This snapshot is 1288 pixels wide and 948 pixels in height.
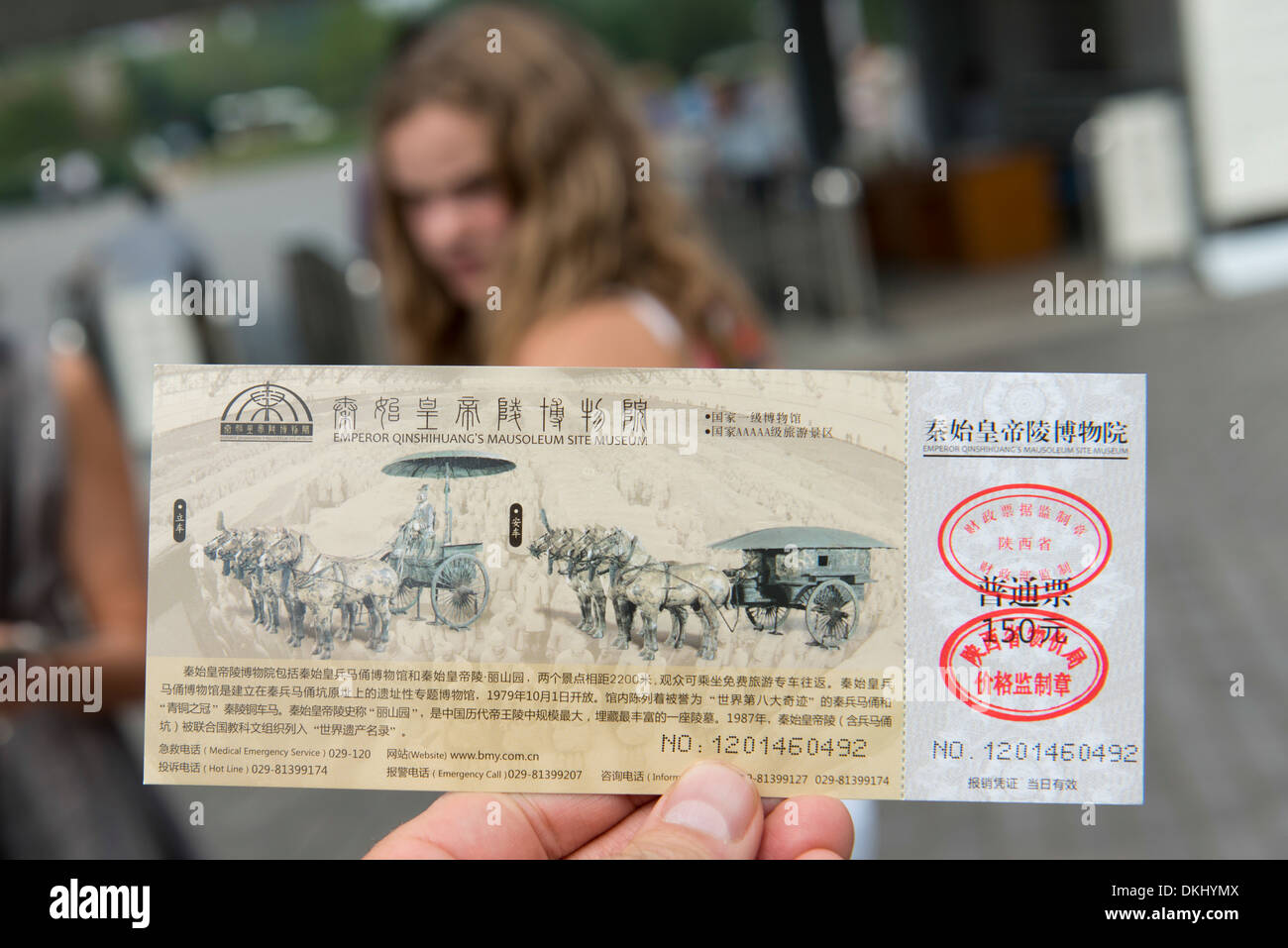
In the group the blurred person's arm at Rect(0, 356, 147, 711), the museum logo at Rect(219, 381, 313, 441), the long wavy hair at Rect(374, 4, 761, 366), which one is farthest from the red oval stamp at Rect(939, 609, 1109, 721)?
the blurred person's arm at Rect(0, 356, 147, 711)

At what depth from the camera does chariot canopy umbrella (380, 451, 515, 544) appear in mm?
590

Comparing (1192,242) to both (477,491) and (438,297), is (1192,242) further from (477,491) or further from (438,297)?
(477,491)

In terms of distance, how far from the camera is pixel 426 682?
599mm

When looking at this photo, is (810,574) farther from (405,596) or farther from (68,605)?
(68,605)

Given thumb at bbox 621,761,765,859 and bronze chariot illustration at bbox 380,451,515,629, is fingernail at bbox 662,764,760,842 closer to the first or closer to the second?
thumb at bbox 621,761,765,859

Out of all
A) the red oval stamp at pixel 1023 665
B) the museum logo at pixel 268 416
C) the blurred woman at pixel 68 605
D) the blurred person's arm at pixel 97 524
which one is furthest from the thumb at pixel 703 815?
the blurred person's arm at pixel 97 524

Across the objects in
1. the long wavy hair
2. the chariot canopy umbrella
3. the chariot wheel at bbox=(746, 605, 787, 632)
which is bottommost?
the chariot wheel at bbox=(746, 605, 787, 632)

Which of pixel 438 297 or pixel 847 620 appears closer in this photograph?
pixel 847 620

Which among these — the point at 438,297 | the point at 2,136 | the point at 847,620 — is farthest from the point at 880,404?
the point at 2,136

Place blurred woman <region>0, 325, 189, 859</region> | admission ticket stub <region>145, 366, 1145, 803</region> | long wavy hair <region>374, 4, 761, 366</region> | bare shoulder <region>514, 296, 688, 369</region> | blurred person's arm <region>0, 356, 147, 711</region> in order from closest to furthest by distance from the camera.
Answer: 1. admission ticket stub <region>145, 366, 1145, 803</region>
2. bare shoulder <region>514, 296, 688, 369</region>
3. long wavy hair <region>374, 4, 761, 366</region>
4. blurred woman <region>0, 325, 189, 859</region>
5. blurred person's arm <region>0, 356, 147, 711</region>

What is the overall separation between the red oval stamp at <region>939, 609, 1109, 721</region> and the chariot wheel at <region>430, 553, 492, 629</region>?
0.27 m

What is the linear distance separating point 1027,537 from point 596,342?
0.48m
